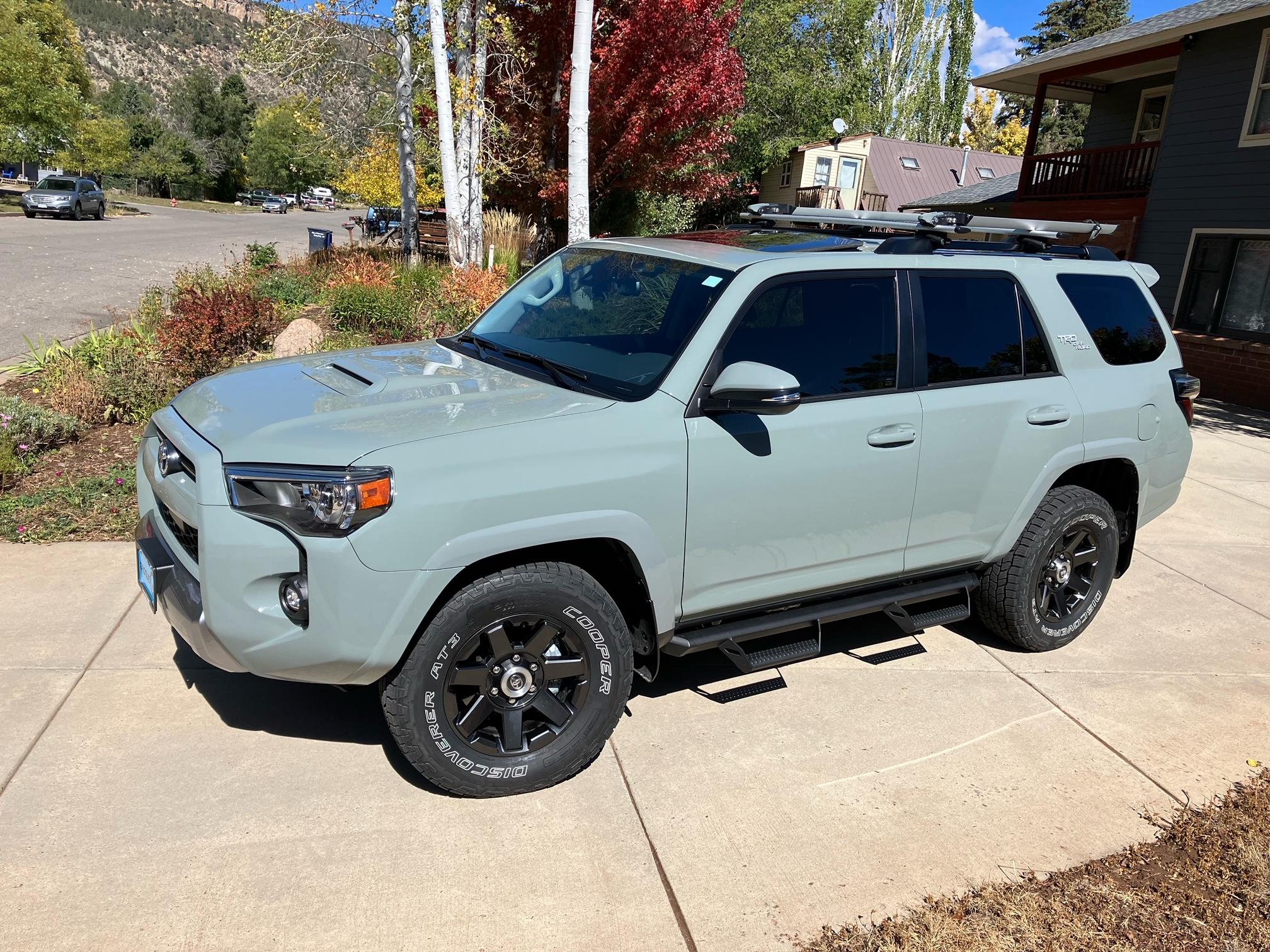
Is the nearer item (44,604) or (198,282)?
(44,604)

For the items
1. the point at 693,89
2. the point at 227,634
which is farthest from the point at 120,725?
the point at 693,89

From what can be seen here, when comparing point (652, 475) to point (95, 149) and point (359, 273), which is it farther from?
point (95, 149)

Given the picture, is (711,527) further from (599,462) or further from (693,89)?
(693,89)

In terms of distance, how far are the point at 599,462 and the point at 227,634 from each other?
50.8 inches

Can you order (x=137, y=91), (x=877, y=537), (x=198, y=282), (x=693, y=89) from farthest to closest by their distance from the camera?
(x=137, y=91) < (x=693, y=89) < (x=198, y=282) < (x=877, y=537)

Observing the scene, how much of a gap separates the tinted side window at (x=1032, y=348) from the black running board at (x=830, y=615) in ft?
3.36

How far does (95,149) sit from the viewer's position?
53.2 meters

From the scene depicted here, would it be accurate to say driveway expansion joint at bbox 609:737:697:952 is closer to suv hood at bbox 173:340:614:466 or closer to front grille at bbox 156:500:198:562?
suv hood at bbox 173:340:614:466

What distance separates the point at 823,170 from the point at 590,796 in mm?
35766

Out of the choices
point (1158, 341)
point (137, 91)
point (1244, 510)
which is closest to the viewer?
point (1158, 341)

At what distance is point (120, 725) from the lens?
11.6ft

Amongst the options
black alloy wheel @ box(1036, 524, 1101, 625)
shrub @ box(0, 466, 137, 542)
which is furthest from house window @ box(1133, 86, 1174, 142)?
shrub @ box(0, 466, 137, 542)

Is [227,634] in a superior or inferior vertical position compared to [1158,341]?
inferior

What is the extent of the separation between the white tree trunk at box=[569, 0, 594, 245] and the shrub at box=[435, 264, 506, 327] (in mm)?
1107
